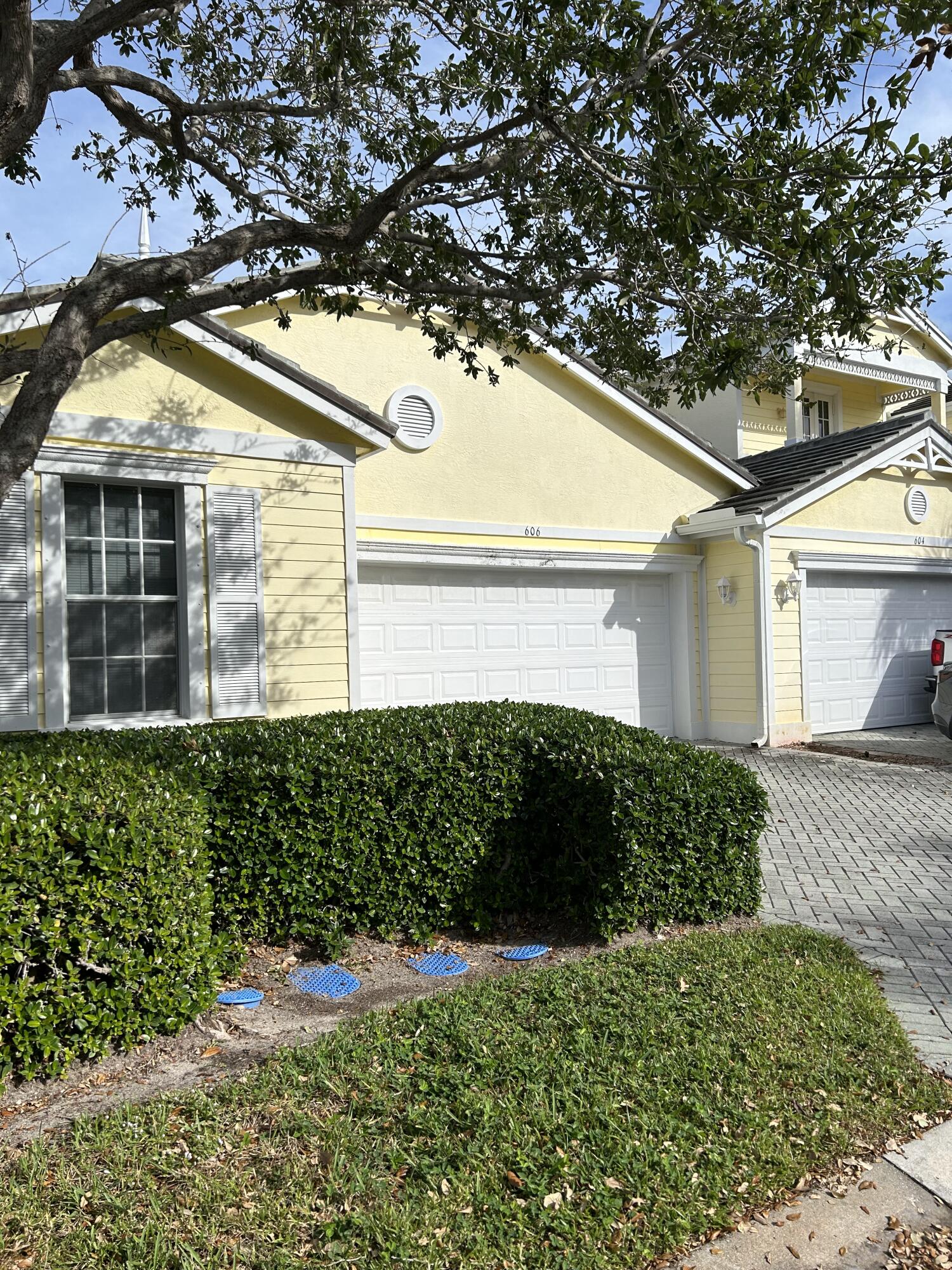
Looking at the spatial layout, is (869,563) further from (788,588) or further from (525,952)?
(525,952)

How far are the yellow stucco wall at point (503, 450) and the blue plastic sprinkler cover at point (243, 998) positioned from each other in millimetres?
7058

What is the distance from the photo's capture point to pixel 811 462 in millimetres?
15250

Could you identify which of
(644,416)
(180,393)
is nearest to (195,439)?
(180,393)

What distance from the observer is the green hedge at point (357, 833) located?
13.9 ft

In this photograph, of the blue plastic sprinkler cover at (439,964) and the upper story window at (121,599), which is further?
the upper story window at (121,599)

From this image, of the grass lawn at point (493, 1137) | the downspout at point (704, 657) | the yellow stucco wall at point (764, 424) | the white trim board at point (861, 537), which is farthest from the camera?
the yellow stucco wall at point (764, 424)

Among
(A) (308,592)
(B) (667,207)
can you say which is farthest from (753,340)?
(A) (308,592)

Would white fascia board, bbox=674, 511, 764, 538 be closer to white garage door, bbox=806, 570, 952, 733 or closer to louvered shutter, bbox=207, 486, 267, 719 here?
white garage door, bbox=806, 570, 952, 733

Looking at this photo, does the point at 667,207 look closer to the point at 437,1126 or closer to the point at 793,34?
the point at 793,34

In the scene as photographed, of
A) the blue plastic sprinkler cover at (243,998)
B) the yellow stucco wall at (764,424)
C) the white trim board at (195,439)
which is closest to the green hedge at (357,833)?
the blue plastic sprinkler cover at (243,998)

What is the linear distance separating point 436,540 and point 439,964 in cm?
699

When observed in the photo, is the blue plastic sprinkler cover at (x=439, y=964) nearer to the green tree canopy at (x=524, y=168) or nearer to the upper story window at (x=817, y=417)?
the green tree canopy at (x=524, y=168)

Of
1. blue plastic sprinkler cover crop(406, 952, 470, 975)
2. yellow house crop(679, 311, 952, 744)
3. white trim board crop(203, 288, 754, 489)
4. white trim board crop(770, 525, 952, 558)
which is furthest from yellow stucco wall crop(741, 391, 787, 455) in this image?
blue plastic sprinkler cover crop(406, 952, 470, 975)

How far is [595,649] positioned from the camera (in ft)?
43.9
